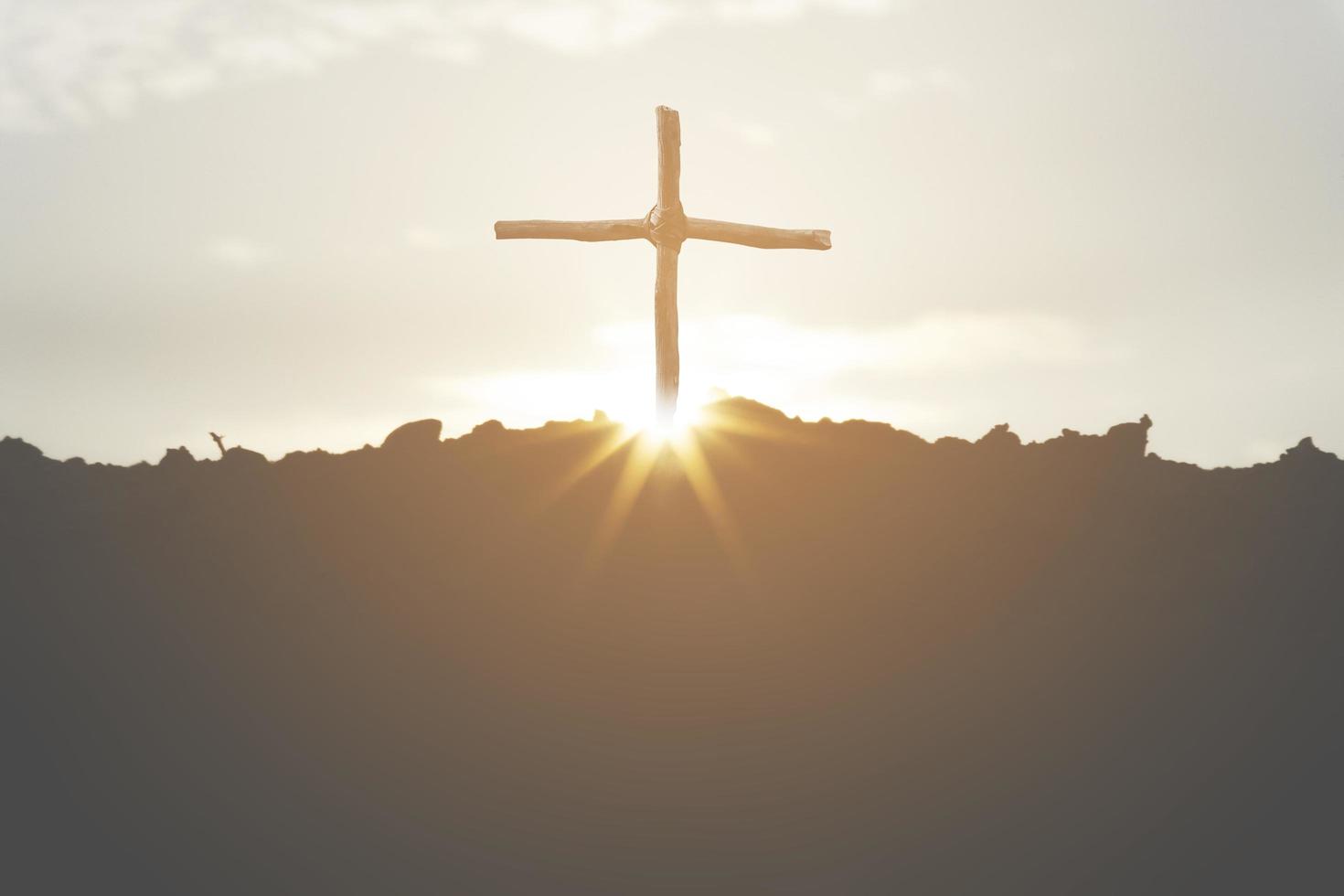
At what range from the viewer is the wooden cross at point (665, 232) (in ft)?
48.7

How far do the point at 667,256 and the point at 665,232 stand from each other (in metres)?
0.31

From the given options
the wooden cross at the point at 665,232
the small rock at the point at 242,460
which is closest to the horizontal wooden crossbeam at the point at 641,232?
the wooden cross at the point at 665,232

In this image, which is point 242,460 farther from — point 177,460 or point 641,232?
point 641,232

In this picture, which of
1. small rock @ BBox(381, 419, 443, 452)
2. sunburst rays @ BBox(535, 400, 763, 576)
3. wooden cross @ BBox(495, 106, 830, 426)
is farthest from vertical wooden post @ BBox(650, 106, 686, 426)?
small rock @ BBox(381, 419, 443, 452)

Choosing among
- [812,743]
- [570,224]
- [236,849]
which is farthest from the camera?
[570,224]

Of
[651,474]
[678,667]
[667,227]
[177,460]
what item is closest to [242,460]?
[177,460]

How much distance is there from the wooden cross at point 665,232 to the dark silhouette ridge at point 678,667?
2314 millimetres

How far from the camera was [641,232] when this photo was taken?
15.3 metres

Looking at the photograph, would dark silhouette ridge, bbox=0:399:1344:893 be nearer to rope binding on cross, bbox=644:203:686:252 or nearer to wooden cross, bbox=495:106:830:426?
wooden cross, bbox=495:106:830:426

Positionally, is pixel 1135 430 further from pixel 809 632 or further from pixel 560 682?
pixel 560 682

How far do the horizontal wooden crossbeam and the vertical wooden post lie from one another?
32 cm

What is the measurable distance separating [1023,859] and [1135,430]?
229 inches

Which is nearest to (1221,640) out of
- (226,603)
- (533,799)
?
(533,799)

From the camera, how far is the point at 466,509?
12.1 m
